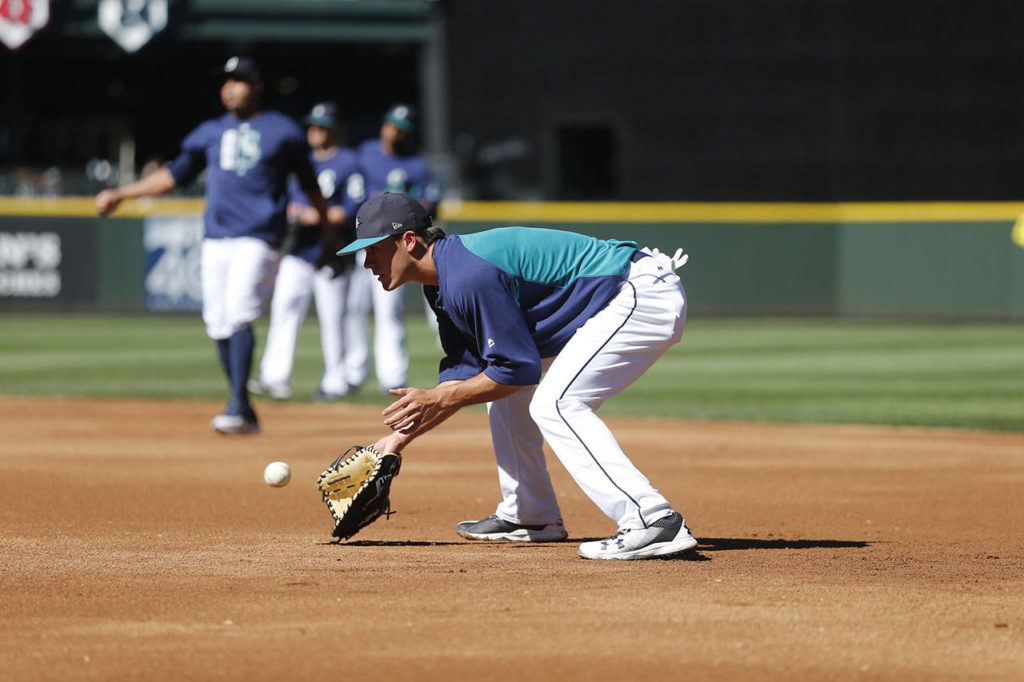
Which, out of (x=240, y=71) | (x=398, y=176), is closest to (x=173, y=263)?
(x=398, y=176)

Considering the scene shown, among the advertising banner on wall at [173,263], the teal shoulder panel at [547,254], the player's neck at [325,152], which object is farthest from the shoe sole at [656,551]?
the advertising banner on wall at [173,263]

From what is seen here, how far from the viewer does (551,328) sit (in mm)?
5277

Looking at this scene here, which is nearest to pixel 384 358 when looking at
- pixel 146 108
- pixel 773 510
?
pixel 773 510

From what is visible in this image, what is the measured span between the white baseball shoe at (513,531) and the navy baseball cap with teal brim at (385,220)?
126cm

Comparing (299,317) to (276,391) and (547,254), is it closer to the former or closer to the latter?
(276,391)

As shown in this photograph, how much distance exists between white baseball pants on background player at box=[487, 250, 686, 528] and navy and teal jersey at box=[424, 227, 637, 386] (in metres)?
0.07

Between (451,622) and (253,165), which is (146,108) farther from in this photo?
(451,622)

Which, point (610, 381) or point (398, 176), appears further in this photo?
point (398, 176)

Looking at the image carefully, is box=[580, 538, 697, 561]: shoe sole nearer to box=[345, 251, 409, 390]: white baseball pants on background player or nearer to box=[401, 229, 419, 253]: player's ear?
box=[401, 229, 419, 253]: player's ear

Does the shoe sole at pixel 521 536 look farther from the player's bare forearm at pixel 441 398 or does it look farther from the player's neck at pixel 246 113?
the player's neck at pixel 246 113

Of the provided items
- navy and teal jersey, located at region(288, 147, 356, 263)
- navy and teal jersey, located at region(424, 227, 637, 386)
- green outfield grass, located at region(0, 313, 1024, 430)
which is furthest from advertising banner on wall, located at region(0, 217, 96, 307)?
navy and teal jersey, located at region(424, 227, 637, 386)

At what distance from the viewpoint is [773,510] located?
6.73 m

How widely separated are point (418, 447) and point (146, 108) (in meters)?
22.6

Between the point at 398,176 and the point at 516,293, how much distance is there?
636 cm
